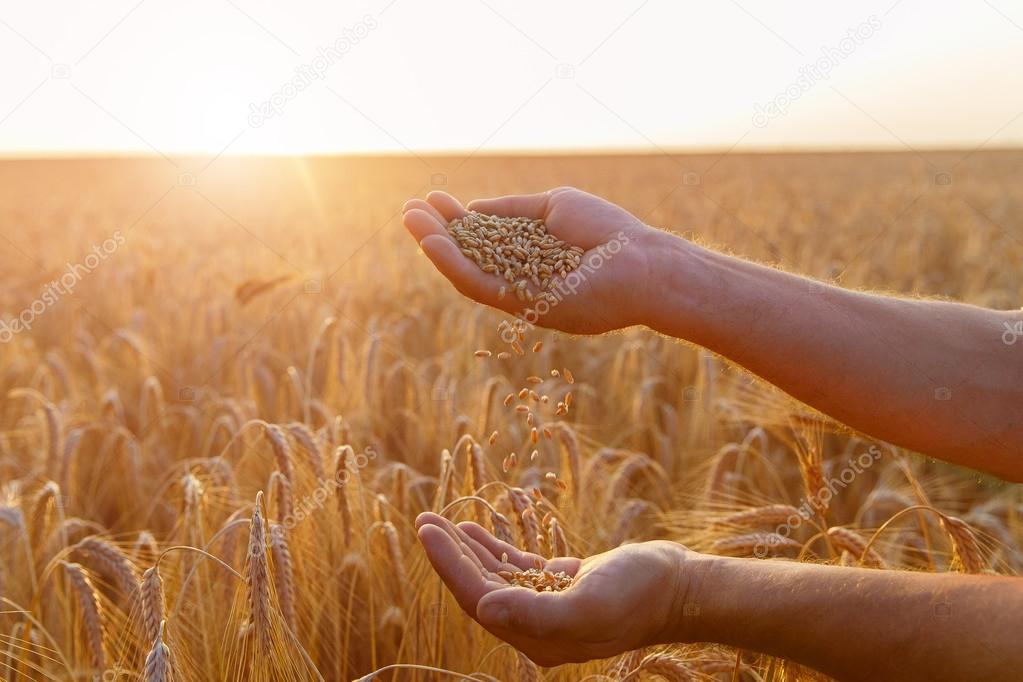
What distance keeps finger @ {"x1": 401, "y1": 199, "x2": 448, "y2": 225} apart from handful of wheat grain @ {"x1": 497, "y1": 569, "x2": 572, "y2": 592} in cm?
86

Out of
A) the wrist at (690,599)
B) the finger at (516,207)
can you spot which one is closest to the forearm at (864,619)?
the wrist at (690,599)

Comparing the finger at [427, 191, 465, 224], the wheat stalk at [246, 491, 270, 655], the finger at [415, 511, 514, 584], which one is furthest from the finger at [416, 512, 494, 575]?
the finger at [427, 191, 465, 224]

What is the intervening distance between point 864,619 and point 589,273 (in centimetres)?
86

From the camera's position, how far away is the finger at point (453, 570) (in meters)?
1.37

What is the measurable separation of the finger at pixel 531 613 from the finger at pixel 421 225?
866 millimetres

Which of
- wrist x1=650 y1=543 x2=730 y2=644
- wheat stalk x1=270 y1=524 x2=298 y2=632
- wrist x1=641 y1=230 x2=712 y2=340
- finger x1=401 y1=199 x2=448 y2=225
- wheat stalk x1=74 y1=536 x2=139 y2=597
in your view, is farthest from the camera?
finger x1=401 y1=199 x2=448 y2=225

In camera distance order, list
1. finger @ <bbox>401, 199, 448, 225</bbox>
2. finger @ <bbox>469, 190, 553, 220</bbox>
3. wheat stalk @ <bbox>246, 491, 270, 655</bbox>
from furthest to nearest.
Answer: finger @ <bbox>469, 190, 553, 220</bbox>, finger @ <bbox>401, 199, 448, 225</bbox>, wheat stalk @ <bbox>246, 491, 270, 655</bbox>

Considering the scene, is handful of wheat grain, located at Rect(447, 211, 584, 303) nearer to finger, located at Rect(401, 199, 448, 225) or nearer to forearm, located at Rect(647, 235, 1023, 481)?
finger, located at Rect(401, 199, 448, 225)

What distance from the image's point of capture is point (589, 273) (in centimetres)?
178

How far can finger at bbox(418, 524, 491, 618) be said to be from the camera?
4.50 feet

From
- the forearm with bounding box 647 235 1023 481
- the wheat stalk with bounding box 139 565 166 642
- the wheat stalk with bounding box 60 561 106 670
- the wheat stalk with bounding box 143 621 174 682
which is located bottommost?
the wheat stalk with bounding box 60 561 106 670

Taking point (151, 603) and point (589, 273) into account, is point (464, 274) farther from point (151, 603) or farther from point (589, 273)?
point (151, 603)

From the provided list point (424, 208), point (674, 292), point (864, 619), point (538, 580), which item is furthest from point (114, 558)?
point (864, 619)

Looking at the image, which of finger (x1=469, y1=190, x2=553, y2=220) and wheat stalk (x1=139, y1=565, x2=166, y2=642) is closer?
wheat stalk (x1=139, y1=565, x2=166, y2=642)
